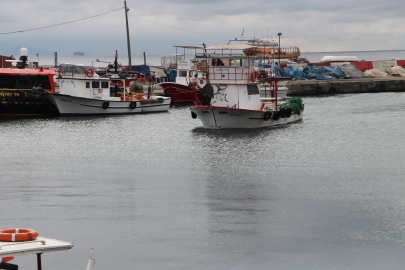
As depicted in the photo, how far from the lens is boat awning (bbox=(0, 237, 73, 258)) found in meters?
5.08

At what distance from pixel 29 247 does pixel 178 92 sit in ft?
121

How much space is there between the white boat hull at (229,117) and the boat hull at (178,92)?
53.5 ft

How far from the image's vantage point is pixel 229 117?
24500 millimetres

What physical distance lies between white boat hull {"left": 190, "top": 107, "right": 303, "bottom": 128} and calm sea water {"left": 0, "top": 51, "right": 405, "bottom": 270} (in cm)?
126

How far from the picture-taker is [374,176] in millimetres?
14477

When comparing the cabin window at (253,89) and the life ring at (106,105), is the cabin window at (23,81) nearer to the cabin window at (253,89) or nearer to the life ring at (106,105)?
the life ring at (106,105)

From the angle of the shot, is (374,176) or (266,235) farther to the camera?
(374,176)

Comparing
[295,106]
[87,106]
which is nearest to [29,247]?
[295,106]

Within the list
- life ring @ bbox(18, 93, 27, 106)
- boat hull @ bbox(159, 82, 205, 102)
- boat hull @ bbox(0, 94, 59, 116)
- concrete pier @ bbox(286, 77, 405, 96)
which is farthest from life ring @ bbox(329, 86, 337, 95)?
life ring @ bbox(18, 93, 27, 106)

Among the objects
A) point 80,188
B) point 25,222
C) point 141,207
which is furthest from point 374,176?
point 25,222

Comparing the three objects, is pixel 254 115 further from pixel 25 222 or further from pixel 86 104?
pixel 25 222

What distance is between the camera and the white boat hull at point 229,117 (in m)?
24.3

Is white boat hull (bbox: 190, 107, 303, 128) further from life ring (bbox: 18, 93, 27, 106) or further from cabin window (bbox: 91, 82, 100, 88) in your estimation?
life ring (bbox: 18, 93, 27, 106)

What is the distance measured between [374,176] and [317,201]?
12.0ft
